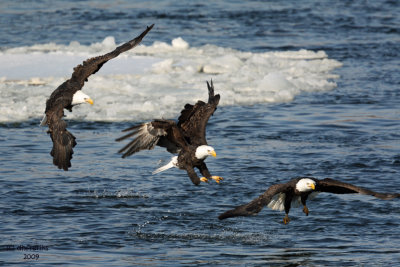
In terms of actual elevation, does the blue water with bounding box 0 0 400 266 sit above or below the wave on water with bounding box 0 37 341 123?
below

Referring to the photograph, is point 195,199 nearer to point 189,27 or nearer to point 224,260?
point 224,260

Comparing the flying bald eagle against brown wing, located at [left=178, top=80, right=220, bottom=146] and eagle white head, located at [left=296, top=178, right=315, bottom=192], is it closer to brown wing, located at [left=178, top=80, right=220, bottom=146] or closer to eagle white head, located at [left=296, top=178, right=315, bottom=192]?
brown wing, located at [left=178, top=80, right=220, bottom=146]

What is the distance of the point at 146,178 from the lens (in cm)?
966

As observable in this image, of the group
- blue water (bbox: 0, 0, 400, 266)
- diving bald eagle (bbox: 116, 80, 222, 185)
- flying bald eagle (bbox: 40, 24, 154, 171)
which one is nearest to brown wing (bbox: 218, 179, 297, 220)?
blue water (bbox: 0, 0, 400, 266)

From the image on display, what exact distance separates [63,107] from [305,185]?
2.61 metres

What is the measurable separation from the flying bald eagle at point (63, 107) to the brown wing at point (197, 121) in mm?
1004

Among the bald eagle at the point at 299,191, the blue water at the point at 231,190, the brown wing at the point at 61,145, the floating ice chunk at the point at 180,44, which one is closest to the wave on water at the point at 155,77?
the floating ice chunk at the point at 180,44

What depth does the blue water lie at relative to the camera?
23.7 feet

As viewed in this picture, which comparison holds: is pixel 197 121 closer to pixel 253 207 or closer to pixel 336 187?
pixel 336 187

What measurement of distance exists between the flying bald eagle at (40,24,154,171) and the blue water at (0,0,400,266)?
0.76 meters

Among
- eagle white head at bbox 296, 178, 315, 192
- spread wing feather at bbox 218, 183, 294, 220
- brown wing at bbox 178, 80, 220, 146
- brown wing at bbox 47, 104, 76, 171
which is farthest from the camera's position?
brown wing at bbox 178, 80, 220, 146

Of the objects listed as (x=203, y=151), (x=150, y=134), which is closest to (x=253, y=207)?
(x=203, y=151)

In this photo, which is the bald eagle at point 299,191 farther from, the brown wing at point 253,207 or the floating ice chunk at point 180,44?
the floating ice chunk at point 180,44

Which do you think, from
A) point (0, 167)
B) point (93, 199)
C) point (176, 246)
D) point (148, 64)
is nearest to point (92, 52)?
point (148, 64)
